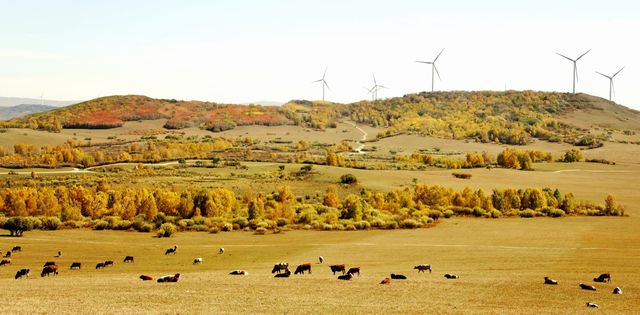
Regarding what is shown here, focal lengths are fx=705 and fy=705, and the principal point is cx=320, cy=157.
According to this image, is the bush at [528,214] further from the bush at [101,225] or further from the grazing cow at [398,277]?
the grazing cow at [398,277]

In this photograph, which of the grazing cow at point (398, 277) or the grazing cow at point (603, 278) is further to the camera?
the grazing cow at point (398, 277)

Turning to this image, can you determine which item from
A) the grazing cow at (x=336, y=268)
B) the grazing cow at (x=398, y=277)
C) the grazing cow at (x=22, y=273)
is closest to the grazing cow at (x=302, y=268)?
the grazing cow at (x=336, y=268)

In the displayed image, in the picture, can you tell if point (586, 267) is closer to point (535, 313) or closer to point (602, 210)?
point (535, 313)

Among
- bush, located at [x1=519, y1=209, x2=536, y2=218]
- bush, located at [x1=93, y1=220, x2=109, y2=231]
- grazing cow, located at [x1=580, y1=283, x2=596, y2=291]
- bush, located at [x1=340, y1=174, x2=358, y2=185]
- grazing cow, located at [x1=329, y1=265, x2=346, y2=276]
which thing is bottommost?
bush, located at [x1=93, y1=220, x2=109, y2=231]

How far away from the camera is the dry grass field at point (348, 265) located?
40.6 metres

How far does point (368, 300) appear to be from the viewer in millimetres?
42500

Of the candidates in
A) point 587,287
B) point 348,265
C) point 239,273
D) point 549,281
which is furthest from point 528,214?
point 239,273

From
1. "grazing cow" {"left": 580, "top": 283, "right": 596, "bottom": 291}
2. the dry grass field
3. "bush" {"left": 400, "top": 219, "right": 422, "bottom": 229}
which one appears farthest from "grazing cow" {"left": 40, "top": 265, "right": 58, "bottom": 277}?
"bush" {"left": 400, "top": 219, "right": 422, "bottom": 229}

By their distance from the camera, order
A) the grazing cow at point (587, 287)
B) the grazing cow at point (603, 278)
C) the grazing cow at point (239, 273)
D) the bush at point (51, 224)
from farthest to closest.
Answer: the bush at point (51, 224), the grazing cow at point (239, 273), the grazing cow at point (603, 278), the grazing cow at point (587, 287)

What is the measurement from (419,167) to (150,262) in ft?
371

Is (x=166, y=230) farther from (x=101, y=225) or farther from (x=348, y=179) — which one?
(x=348, y=179)

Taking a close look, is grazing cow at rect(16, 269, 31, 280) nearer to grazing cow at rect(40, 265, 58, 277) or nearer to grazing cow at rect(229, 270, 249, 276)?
grazing cow at rect(40, 265, 58, 277)

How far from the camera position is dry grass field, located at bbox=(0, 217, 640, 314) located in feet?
133

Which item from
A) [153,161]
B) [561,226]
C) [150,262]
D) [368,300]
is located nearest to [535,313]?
[368,300]
